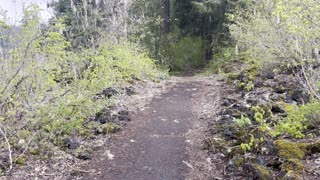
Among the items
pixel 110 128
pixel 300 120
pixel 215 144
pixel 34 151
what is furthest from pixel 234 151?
pixel 34 151

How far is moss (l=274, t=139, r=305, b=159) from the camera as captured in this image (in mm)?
4199

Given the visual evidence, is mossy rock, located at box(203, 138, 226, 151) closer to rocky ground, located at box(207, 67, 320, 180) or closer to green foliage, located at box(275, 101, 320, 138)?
rocky ground, located at box(207, 67, 320, 180)

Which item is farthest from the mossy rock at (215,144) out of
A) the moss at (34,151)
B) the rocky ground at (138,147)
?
the moss at (34,151)

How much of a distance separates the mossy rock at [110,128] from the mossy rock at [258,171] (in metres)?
3.11

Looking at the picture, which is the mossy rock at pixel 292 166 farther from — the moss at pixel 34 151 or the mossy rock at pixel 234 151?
the moss at pixel 34 151

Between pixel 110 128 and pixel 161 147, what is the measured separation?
1.38 metres

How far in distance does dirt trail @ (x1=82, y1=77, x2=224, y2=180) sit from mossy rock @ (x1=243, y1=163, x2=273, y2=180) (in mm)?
529

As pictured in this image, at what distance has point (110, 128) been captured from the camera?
6.54m

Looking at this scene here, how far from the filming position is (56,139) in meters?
5.61

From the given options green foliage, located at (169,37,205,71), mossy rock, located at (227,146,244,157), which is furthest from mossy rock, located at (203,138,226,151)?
green foliage, located at (169,37,205,71)

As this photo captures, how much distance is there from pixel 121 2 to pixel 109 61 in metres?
5.89

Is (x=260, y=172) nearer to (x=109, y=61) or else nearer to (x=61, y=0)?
(x=109, y=61)

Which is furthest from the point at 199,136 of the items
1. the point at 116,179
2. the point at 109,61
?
the point at 109,61

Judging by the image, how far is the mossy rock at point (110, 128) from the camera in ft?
21.3
